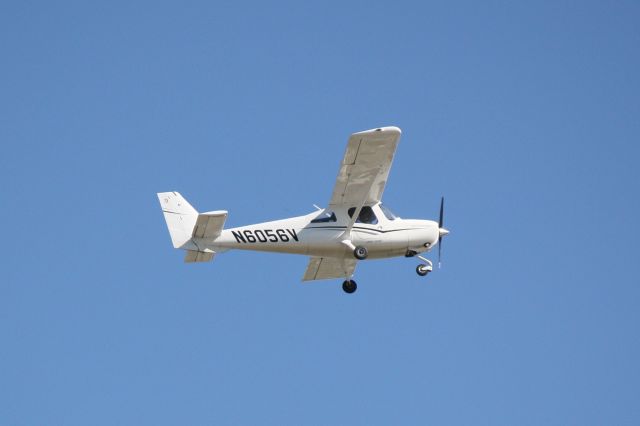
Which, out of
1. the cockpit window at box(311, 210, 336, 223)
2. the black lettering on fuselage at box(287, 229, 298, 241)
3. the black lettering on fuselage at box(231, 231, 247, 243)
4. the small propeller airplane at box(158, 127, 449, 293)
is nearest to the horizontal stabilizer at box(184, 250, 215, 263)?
the small propeller airplane at box(158, 127, 449, 293)

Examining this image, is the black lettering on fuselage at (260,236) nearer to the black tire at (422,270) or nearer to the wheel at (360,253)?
the wheel at (360,253)

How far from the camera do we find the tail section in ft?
93.8

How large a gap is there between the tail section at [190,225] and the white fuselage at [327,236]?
0.46 ft

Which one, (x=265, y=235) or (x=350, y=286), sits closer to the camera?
(x=265, y=235)

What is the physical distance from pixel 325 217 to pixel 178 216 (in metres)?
3.63

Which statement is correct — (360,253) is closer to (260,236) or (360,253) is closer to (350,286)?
(350,286)

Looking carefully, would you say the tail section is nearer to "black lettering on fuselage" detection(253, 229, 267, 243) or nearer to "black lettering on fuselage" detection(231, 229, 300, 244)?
"black lettering on fuselage" detection(231, 229, 300, 244)

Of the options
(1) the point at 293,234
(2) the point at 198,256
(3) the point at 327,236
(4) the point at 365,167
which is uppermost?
(4) the point at 365,167

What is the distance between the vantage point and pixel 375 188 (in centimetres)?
2977

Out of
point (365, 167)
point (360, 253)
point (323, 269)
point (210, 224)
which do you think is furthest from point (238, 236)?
point (323, 269)

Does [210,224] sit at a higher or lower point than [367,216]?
lower

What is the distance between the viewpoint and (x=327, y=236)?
29438 millimetres

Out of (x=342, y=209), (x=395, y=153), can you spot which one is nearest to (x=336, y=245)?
(x=342, y=209)

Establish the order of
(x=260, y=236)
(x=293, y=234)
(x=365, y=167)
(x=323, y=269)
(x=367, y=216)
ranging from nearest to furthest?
(x=365, y=167) < (x=260, y=236) < (x=293, y=234) < (x=367, y=216) < (x=323, y=269)
